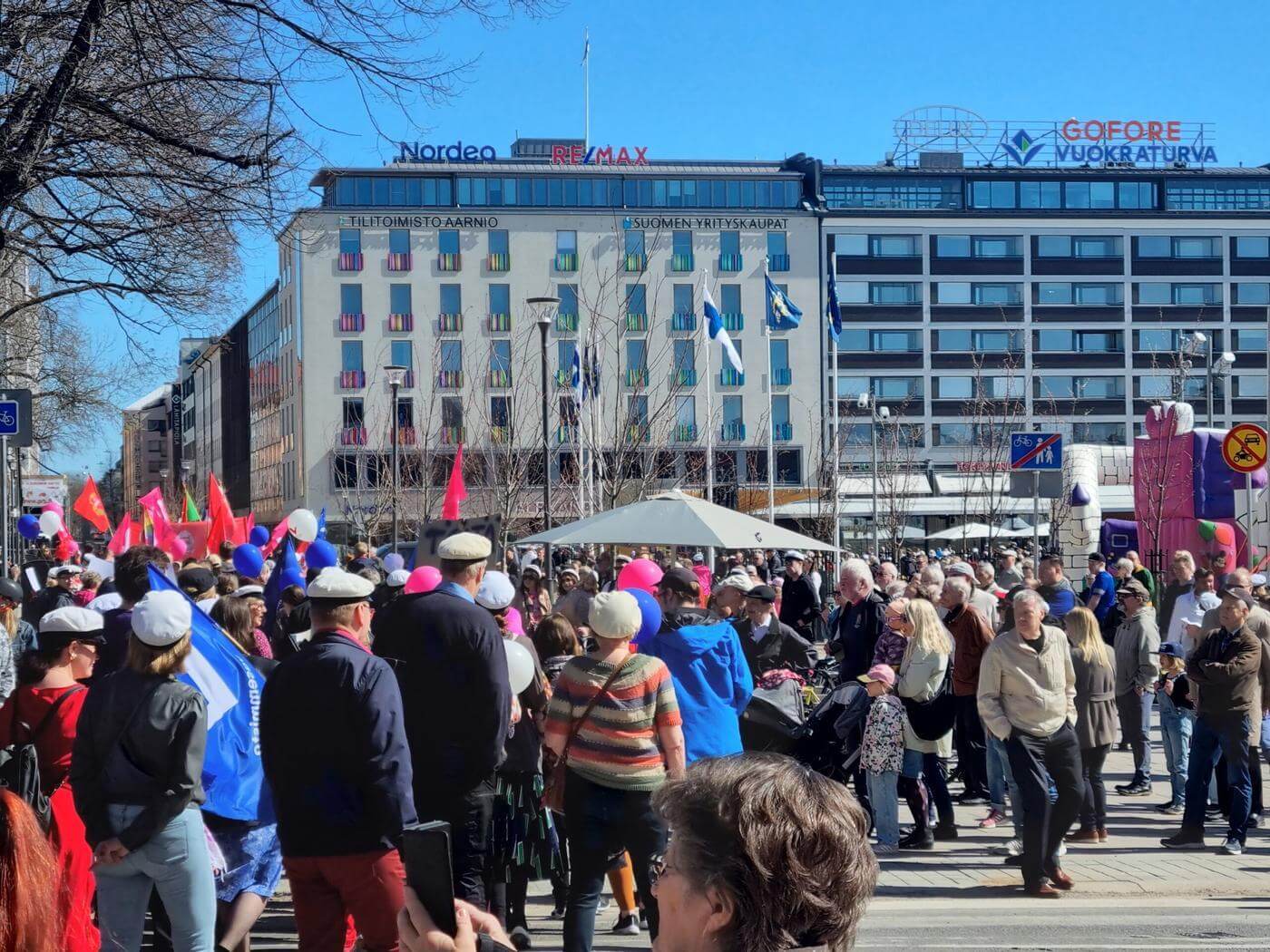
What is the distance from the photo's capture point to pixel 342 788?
5.69 meters

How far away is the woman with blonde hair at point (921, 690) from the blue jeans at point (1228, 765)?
165cm

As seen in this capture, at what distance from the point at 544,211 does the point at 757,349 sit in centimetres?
1192

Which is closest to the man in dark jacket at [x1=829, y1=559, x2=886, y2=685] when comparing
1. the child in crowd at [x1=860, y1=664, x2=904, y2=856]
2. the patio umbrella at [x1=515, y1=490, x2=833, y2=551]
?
the patio umbrella at [x1=515, y1=490, x2=833, y2=551]

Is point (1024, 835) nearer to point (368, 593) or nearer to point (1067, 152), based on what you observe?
point (368, 593)

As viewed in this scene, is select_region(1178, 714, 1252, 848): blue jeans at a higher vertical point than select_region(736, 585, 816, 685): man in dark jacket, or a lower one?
lower

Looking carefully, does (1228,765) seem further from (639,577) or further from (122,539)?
(122,539)

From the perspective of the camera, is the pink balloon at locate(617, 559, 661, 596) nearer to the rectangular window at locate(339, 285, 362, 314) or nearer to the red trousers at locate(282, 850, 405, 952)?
the red trousers at locate(282, 850, 405, 952)

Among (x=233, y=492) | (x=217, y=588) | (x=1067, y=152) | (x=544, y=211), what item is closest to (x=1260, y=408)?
(x=1067, y=152)

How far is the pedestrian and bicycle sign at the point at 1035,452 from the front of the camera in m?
15.4

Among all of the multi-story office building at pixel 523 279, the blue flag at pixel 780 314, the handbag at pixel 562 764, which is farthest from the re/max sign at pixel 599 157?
the handbag at pixel 562 764

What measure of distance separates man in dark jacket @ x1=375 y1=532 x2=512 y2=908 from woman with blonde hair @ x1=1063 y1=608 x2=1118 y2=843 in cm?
549

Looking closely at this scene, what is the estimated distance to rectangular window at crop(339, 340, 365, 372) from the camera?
74000 mm

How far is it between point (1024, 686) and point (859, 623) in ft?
10.5

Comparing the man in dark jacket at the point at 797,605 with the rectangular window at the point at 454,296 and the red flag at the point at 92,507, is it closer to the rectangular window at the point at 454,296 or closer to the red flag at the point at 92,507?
the red flag at the point at 92,507
